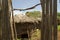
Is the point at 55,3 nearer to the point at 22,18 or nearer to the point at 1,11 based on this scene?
the point at 1,11

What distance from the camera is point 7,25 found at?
88.6 inches

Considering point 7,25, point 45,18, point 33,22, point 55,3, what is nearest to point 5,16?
point 7,25

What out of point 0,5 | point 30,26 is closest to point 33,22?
point 30,26

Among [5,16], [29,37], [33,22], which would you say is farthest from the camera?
[29,37]

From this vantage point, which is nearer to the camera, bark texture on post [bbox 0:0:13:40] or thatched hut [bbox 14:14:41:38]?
bark texture on post [bbox 0:0:13:40]

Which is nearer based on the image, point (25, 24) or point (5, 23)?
point (5, 23)

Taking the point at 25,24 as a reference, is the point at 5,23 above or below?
above

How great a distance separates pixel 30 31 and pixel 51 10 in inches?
183

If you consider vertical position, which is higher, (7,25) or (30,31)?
(7,25)

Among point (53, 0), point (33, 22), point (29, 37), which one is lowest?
point (29, 37)

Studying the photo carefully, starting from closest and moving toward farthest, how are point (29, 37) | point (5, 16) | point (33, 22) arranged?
point (5, 16), point (33, 22), point (29, 37)

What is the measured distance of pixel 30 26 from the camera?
665 centimetres

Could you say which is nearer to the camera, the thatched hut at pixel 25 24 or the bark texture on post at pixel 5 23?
the bark texture on post at pixel 5 23

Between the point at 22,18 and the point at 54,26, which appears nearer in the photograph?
the point at 54,26
